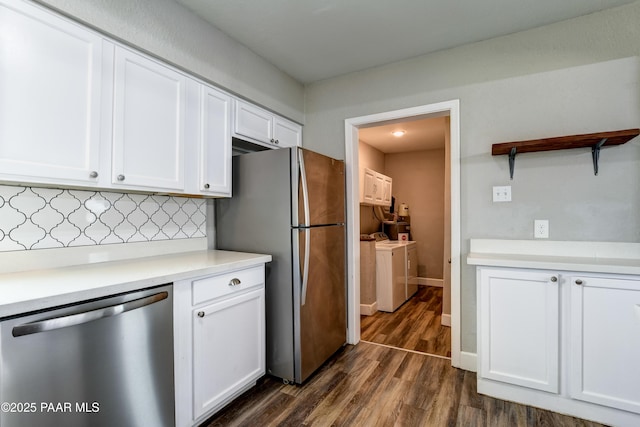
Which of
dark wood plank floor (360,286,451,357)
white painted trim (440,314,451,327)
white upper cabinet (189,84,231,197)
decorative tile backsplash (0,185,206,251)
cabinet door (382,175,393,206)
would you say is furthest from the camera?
cabinet door (382,175,393,206)

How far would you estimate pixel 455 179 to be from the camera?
91.2 inches

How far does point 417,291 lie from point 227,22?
4.37 m

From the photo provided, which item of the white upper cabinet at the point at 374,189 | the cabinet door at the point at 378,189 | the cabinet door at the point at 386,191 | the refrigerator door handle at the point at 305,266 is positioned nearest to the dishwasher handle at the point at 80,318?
the refrigerator door handle at the point at 305,266

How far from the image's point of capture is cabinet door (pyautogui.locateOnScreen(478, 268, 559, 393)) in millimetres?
1744

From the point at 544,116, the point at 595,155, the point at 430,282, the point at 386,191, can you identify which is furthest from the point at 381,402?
the point at 430,282

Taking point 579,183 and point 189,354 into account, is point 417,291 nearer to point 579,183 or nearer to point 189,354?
point 579,183

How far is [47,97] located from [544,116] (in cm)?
282

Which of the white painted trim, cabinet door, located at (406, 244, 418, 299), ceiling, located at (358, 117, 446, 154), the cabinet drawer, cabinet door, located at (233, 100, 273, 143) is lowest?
the white painted trim

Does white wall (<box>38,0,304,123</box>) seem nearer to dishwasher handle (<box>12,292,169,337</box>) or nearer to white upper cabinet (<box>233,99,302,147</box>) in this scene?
white upper cabinet (<box>233,99,302,147</box>)

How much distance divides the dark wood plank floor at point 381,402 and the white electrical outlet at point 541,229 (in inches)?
41.6

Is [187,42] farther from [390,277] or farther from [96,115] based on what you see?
[390,277]

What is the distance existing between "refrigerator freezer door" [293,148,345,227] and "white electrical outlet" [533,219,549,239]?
4.58ft

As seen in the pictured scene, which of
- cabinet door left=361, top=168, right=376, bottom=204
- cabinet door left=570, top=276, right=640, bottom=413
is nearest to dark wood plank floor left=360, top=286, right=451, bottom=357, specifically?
cabinet door left=570, top=276, right=640, bottom=413

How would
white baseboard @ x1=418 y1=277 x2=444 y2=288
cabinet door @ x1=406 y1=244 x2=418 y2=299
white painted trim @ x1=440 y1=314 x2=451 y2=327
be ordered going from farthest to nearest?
white baseboard @ x1=418 y1=277 x2=444 y2=288 → cabinet door @ x1=406 y1=244 x2=418 y2=299 → white painted trim @ x1=440 y1=314 x2=451 y2=327
